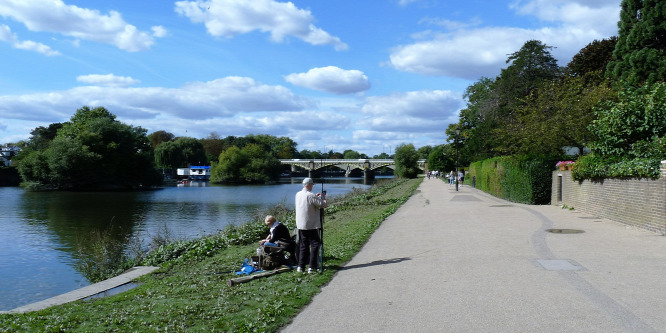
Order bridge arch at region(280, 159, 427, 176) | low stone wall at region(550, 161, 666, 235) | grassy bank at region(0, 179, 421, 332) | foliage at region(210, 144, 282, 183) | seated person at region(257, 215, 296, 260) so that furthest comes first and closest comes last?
bridge arch at region(280, 159, 427, 176) < foliage at region(210, 144, 282, 183) < low stone wall at region(550, 161, 666, 235) < seated person at region(257, 215, 296, 260) < grassy bank at region(0, 179, 421, 332)

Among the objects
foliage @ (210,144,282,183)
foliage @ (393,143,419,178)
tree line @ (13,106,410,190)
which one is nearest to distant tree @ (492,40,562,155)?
tree line @ (13,106,410,190)

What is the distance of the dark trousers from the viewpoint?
883 cm

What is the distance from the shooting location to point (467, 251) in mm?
10734

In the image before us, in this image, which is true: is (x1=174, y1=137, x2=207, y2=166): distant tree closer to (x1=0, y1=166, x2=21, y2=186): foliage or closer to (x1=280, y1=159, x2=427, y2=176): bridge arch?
(x1=280, y1=159, x2=427, y2=176): bridge arch

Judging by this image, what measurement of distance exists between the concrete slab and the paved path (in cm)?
482

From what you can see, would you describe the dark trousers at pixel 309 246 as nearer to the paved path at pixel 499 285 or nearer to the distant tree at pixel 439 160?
the paved path at pixel 499 285

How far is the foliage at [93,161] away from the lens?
63156 mm

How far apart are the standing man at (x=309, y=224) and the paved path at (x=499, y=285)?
67 centimetres

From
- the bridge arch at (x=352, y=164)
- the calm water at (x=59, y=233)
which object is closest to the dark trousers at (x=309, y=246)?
the calm water at (x=59, y=233)

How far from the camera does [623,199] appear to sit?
1501 cm

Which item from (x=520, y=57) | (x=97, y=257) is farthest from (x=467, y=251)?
(x=520, y=57)

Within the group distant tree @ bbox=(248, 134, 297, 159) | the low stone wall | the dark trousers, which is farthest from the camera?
distant tree @ bbox=(248, 134, 297, 159)

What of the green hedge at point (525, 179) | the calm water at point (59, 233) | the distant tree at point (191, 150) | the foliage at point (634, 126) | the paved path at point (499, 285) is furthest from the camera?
the distant tree at point (191, 150)

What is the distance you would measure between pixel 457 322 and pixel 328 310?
5.17 feet
